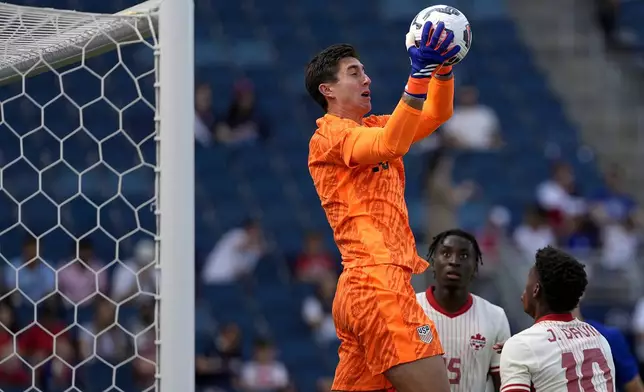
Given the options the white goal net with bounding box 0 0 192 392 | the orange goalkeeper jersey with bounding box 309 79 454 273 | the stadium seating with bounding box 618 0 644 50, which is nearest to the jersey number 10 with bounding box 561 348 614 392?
the orange goalkeeper jersey with bounding box 309 79 454 273

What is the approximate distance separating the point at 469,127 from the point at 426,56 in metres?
8.57

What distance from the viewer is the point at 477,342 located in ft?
16.1

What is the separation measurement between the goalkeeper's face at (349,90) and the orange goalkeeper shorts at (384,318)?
62cm

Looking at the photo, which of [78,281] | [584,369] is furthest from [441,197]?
[584,369]

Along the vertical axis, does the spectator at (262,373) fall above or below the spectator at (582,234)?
below

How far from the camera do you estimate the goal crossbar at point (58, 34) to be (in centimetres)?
418

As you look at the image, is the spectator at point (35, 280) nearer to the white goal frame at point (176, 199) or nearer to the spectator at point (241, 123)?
the white goal frame at point (176, 199)

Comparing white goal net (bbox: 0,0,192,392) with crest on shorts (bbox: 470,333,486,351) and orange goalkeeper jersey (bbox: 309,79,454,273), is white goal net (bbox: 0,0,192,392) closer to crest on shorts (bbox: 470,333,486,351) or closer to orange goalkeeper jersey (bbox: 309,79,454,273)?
orange goalkeeper jersey (bbox: 309,79,454,273)

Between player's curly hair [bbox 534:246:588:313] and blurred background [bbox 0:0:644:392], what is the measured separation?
4.50 meters

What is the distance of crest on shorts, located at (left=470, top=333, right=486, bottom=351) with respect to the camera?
4902 mm

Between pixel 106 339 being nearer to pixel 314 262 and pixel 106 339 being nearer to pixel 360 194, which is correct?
pixel 314 262

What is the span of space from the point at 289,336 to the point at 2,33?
6812mm

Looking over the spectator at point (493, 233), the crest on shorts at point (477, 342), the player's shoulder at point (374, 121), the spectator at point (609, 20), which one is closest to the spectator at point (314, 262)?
the spectator at point (493, 233)

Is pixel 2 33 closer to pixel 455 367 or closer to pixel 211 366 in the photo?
pixel 455 367
